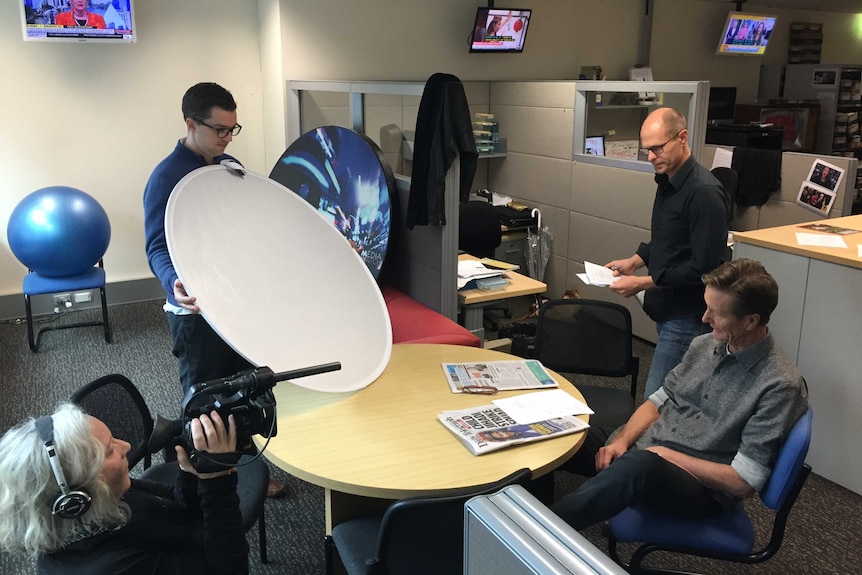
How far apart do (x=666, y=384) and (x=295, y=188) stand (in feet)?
8.47

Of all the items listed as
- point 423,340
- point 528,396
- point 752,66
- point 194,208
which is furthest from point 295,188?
point 752,66

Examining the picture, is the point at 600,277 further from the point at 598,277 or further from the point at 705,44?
the point at 705,44

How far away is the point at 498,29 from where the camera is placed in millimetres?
5695

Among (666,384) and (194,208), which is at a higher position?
(194,208)

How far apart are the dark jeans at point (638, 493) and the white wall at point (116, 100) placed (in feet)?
14.3

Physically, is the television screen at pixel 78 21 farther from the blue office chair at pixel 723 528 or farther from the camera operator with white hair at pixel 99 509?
the blue office chair at pixel 723 528

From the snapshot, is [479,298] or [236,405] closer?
[236,405]

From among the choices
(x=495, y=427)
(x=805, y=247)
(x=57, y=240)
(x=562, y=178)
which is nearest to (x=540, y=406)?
(x=495, y=427)

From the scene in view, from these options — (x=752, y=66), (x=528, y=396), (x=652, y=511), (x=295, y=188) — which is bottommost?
(x=652, y=511)

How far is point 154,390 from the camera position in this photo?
3.85 m

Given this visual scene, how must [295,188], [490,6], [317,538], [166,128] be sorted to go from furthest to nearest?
[490,6] → [166,128] → [295,188] → [317,538]

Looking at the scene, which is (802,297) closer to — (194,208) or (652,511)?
(652,511)

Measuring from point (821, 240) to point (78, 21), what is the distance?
14.9ft

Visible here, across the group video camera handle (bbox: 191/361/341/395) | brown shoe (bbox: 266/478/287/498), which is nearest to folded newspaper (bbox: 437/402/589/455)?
video camera handle (bbox: 191/361/341/395)
